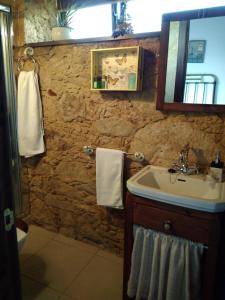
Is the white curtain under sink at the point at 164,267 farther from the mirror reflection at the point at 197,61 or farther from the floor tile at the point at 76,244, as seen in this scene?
the mirror reflection at the point at 197,61

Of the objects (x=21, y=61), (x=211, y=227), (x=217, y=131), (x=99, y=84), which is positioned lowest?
(x=211, y=227)

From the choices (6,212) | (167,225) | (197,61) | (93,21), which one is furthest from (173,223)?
(93,21)

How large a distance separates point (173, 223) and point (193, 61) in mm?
1003

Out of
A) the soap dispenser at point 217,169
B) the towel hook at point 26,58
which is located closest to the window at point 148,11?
the towel hook at point 26,58

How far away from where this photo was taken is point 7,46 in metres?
2.11

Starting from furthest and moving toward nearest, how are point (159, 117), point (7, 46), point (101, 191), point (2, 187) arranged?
point (7, 46), point (101, 191), point (159, 117), point (2, 187)

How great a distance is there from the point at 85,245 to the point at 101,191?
25.4 inches

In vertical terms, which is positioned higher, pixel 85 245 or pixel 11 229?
pixel 11 229

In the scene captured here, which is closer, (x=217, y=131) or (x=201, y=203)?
(x=201, y=203)

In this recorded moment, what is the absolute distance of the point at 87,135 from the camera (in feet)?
6.70

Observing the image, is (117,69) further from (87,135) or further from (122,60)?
(87,135)

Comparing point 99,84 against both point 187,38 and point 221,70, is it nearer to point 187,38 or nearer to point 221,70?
point 187,38

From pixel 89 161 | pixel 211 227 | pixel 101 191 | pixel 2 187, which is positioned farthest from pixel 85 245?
pixel 2 187

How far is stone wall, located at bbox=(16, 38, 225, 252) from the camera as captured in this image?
1.67 metres
